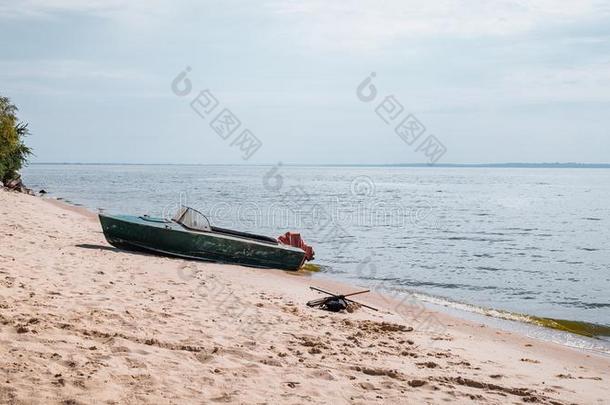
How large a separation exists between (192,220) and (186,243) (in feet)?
2.77

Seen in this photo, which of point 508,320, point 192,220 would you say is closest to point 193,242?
point 192,220

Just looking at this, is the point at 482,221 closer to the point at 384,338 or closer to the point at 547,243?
the point at 547,243

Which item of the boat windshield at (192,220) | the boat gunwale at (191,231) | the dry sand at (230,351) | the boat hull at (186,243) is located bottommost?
the dry sand at (230,351)

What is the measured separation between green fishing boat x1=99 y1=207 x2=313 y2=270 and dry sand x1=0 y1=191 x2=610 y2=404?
4.11 metres

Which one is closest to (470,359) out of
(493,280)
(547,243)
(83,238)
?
(493,280)

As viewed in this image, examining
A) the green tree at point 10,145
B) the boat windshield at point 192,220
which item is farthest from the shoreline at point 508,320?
the green tree at point 10,145

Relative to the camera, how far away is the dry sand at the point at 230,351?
5832mm

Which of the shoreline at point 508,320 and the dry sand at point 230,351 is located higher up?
the shoreline at point 508,320

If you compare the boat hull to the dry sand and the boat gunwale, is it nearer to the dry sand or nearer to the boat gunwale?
the boat gunwale

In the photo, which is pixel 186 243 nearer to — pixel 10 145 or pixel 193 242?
pixel 193 242

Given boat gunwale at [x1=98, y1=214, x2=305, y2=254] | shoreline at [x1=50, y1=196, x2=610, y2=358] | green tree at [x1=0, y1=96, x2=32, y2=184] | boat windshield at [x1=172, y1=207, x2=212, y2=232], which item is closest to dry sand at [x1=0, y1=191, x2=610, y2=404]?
shoreline at [x1=50, y1=196, x2=610, y2=358]

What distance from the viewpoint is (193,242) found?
674 inches

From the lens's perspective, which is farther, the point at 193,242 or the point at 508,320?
the point at 193,242

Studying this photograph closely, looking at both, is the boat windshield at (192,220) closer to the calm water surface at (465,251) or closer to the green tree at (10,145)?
the calm water surface at (465,251)
